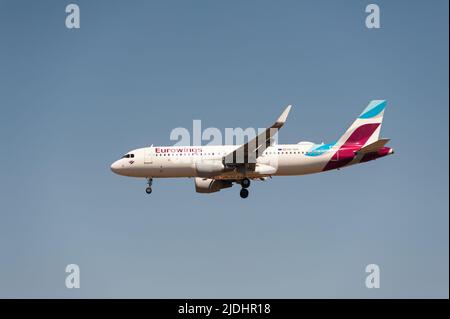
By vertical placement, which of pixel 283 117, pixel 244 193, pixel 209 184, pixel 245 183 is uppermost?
pixel 283 117

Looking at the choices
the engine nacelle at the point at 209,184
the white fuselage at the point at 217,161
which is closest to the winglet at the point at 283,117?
the white fuselage at the point at 217,161

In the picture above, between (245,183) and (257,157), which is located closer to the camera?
(257,157)

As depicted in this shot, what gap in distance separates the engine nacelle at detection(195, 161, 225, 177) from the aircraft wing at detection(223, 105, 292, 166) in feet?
1.91

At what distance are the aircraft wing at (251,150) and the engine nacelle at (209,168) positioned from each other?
23.0 inches

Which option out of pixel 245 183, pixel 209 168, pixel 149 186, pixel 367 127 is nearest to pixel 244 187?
pixel 245 183

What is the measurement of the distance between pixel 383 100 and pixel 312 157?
8855mm

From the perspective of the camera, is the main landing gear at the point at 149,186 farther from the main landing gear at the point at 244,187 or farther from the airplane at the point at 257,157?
the main landing gear at the point at 244,187

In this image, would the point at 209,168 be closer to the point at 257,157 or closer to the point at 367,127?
the point at 257,157

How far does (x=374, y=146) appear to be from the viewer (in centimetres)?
6056

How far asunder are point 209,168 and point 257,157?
159 inches

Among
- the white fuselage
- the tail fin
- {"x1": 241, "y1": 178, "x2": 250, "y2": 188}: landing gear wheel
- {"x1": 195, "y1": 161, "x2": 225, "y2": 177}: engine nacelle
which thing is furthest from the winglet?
the tail fin
